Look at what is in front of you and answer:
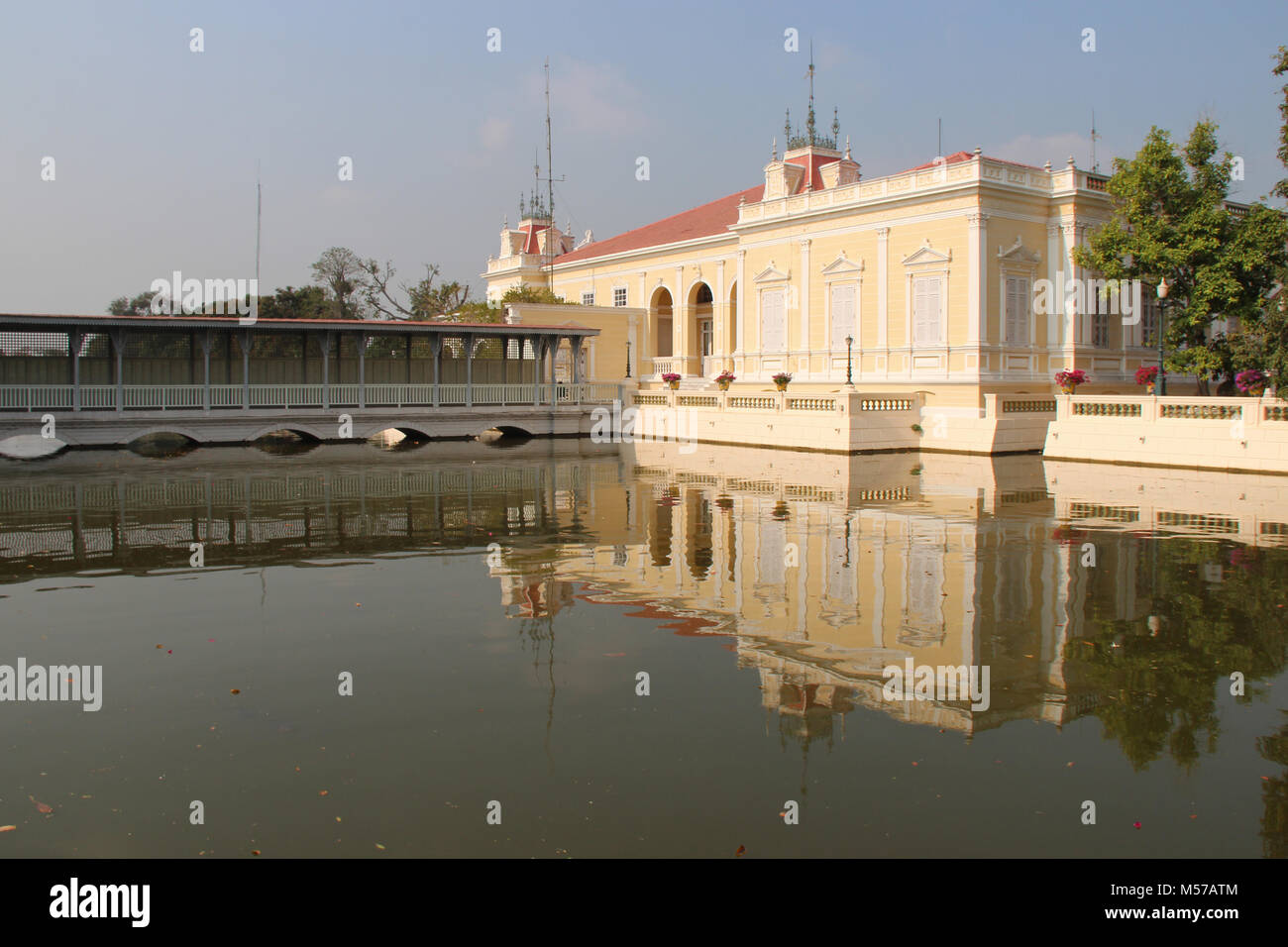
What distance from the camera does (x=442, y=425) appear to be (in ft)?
119

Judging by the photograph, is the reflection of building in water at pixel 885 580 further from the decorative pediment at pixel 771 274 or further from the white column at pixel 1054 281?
the decorative pediment at pixel 771 274

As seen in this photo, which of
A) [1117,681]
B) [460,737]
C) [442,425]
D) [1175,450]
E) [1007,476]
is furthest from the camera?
[442,425]

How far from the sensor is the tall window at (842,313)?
37.0 metres

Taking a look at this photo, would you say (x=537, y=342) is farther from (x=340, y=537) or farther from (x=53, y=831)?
(x=53, y=831)

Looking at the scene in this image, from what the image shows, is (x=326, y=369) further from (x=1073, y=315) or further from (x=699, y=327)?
(x=1073, y=315)

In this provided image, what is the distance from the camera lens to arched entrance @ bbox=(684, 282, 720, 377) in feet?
161

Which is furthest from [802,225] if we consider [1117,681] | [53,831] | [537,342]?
[53,831]

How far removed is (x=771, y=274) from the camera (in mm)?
40312

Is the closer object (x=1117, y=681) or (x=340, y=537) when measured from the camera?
(x=1117, y=681)

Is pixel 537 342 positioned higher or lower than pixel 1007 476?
higher

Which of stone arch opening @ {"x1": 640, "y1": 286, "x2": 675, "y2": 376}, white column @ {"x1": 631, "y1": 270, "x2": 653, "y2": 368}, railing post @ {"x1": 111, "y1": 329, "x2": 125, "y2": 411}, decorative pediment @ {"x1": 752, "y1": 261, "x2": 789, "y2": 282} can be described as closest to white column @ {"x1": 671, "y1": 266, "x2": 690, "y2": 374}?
stone arch opening @ {"x1": 640, "y1": 286, "x2": 675, "y2": 376}
